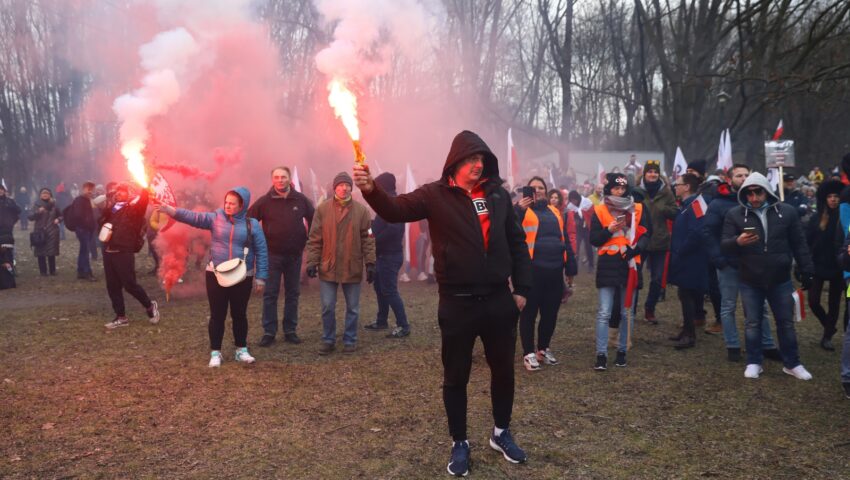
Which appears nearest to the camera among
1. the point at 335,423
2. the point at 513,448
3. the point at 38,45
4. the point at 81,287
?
the point at 513,448

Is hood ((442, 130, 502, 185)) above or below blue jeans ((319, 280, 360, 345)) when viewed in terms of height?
above

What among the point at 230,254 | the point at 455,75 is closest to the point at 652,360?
the point at 230,254

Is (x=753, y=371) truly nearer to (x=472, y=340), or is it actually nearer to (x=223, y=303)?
(x=472, y=340)

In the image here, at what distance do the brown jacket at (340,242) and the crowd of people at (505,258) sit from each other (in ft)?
0.05

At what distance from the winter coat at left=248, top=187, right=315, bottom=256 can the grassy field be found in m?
1.27

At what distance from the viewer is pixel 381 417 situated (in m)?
5.29

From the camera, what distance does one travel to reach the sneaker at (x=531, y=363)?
6.60m

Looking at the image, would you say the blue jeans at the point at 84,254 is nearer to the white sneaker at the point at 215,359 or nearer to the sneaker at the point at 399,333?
the white sneaker at the point at 215,359

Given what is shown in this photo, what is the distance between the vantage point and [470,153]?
162 inches

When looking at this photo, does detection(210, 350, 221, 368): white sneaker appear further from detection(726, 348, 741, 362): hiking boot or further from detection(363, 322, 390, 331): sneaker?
detection(726, 348, 741, 362): hiking boot

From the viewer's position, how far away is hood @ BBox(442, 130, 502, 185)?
163 inches

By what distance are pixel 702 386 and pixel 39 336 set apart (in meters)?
8.27

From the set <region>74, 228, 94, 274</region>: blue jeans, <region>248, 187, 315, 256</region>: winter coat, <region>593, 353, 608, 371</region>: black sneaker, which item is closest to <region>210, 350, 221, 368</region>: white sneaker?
<region>248, 187, 315, 256</region>: winter coat

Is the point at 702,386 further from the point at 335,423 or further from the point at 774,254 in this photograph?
the point at 335,423
